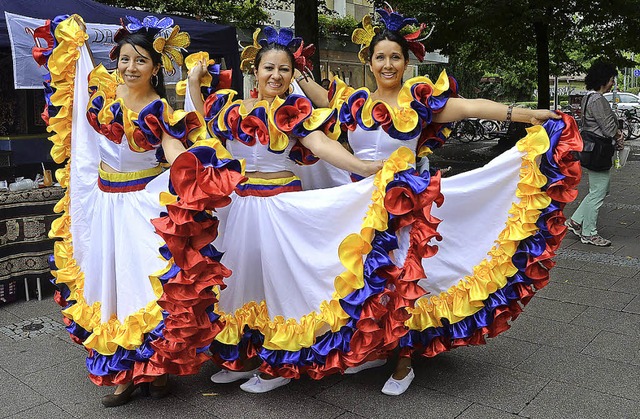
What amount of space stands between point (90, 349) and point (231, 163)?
1249 mm

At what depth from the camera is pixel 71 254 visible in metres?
3.64

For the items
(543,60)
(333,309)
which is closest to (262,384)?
(333,309)

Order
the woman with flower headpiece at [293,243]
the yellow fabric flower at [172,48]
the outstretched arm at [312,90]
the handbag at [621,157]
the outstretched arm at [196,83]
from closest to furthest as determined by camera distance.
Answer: the woman with flower headpiece at [293,243] → the yellow fabric flower at [172,48] → the outstretched arm at [196,83] → the outstretched arm at [312,90] → the handbag at [621,157]

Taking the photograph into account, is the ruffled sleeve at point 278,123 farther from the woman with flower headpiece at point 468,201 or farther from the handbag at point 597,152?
the handbag at point 597,152

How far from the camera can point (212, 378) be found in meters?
3.50

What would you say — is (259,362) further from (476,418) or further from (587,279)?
(587,279)

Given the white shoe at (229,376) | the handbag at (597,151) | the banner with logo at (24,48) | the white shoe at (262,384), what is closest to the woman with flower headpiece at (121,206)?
the white shoe at (229,376)

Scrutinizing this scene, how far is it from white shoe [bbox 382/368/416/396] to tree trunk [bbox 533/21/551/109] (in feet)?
36.3

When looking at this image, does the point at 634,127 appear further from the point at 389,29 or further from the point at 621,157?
the point at 389,29

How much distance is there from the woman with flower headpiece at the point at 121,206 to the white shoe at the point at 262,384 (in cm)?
41

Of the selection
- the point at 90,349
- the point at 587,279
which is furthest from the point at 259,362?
the point at 587,279

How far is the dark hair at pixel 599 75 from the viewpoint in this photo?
623cm

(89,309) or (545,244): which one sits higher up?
(545,244)

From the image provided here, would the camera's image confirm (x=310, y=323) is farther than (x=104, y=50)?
No
